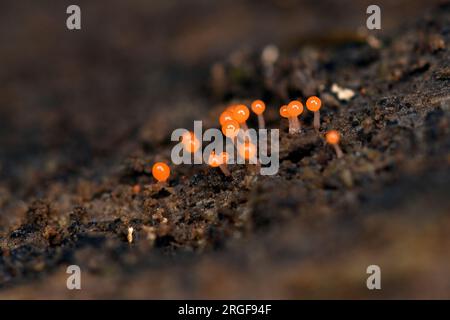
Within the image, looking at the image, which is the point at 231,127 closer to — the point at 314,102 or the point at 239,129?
the point at 239,129

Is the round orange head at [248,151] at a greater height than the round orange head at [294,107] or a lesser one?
lesser

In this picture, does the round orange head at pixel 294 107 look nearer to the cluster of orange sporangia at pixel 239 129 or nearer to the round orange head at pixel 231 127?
the cluster of orange sporangia at pixel 239 129

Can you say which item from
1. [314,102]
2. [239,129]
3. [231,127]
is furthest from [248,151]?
[314,102]

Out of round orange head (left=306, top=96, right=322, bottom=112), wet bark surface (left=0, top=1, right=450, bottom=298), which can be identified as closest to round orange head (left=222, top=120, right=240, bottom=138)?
wet bark surface (left=0, top=1, right=450, bottom=298)

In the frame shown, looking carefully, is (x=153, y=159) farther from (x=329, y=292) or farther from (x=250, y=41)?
(x=250, y=41)

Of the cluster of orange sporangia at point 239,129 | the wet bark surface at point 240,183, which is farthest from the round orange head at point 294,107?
the wet bark surface at point 240,183

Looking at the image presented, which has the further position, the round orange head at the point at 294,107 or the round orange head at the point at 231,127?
the round orange head at the point at 294,107

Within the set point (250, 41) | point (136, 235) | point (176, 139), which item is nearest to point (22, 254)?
point (136, 235)

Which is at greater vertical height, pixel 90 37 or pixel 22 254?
pixel 90 37

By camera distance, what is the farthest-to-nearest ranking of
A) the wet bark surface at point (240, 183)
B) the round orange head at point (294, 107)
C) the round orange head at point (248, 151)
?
the round orange head at point (294, 107) → the round orange head at point (248, 151) → the wet bark surface at point (240, 183)

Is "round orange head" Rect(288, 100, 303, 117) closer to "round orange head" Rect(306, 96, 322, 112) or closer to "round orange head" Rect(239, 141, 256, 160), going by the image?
"round orange head" Rect(306, 96, 322, 112)

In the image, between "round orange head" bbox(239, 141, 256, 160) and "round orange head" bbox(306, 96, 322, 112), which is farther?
"round orange head" bbox(306, 96, 322, 112)
